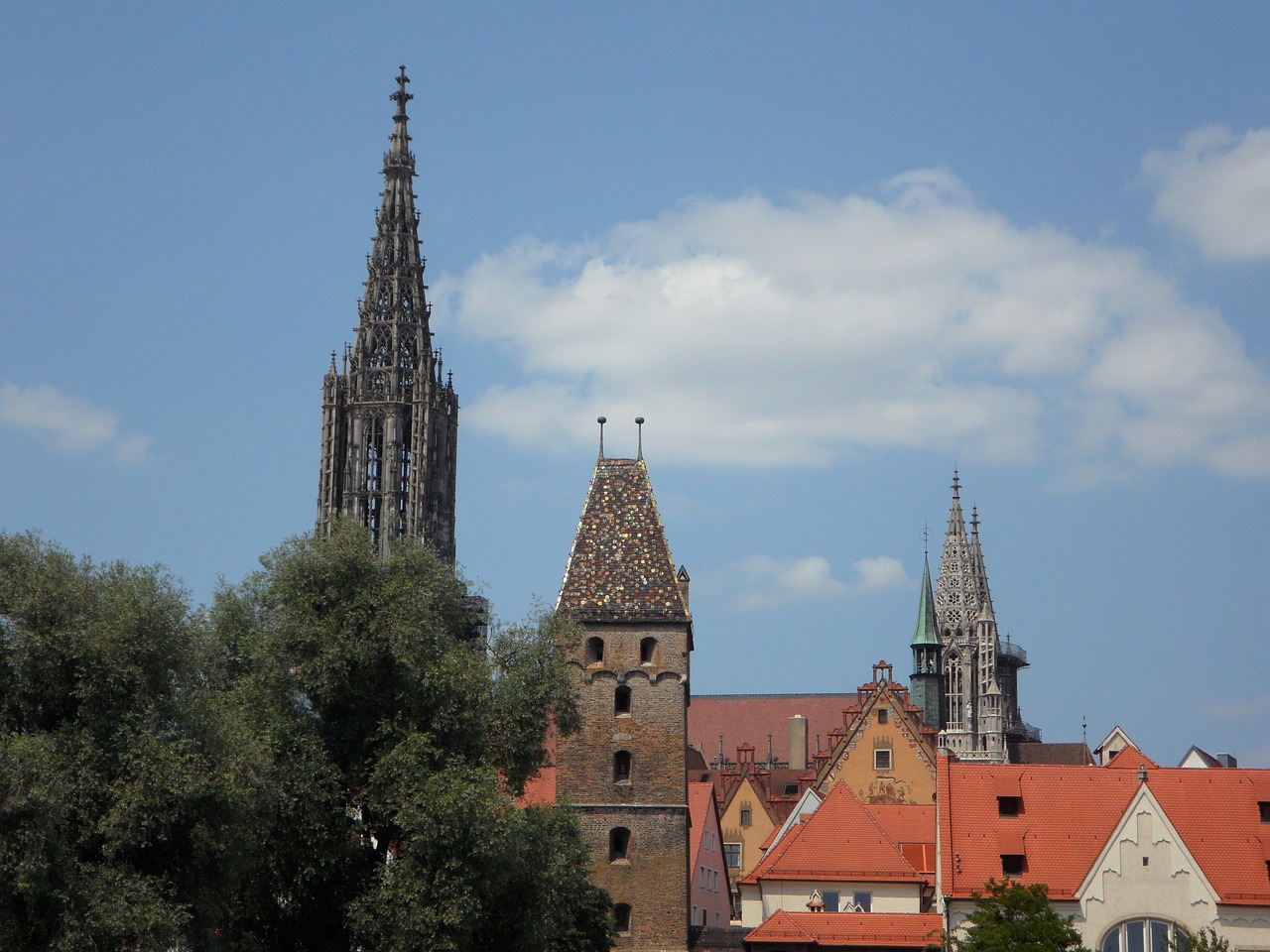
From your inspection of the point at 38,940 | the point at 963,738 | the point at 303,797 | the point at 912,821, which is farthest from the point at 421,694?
the point at 963,738

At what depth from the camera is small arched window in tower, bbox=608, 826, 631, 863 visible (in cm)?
5163

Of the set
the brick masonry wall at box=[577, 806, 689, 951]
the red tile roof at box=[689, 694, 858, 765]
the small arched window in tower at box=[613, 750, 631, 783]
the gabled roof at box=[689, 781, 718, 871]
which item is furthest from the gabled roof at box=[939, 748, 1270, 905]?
the red tile roof at box=[689, 694, 858, 765]

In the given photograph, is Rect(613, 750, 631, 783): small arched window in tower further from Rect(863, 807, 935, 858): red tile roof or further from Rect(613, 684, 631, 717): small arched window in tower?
Rect(863, 807, 935, 858): red tile roof

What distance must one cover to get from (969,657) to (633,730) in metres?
86.9

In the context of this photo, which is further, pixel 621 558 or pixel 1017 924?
pixel 621 558

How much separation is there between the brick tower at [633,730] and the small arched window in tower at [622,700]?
3cm

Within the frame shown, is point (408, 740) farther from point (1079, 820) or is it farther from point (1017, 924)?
point (1079, 820)

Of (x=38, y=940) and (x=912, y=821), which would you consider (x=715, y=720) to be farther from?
(x=38, y=940)

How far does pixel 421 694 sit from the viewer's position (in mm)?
42469

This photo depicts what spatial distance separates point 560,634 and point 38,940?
50.3ft

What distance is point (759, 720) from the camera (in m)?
138

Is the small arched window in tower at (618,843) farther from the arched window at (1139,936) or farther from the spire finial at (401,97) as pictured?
the spire finial at (401,97)

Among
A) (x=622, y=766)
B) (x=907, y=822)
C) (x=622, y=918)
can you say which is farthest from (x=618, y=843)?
(x=907, y=822)

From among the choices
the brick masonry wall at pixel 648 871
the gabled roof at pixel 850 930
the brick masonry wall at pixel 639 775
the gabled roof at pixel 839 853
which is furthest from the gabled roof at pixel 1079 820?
the brick masonry wall at pixel 639 775
